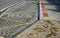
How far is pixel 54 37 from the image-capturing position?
11227mm

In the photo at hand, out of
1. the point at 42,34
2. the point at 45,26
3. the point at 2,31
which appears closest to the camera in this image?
the point at 42,34

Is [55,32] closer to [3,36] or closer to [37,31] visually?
[37,31]

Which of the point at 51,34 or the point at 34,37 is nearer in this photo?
the point at 34,37

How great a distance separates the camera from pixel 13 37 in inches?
440

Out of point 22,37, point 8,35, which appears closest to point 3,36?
point 8,35

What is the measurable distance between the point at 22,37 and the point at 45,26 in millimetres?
3154

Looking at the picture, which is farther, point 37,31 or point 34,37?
point 37,31

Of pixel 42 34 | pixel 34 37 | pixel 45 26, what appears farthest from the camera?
pixel 45 26

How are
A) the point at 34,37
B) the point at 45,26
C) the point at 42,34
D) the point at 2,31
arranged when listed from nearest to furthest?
1. the point at 34,37
2. the point at 42,34
3. the point at 2,31
4. the point at 45,26

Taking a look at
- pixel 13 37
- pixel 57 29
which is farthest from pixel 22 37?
pixel 57 29

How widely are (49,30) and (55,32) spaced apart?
61cm

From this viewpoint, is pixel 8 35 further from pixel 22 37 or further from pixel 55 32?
pixel 55 32

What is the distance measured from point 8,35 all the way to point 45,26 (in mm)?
3144

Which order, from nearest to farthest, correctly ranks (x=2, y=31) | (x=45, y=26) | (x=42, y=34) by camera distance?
(x=42, y=34) < (x=2, y=31) < (x=45, y=26)
